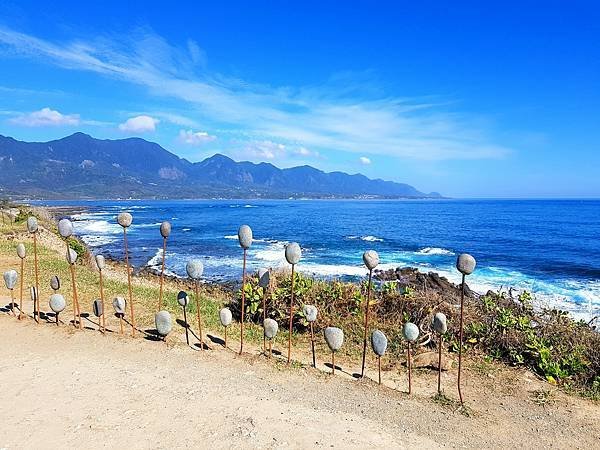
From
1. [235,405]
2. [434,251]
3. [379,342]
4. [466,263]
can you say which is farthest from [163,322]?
[434,251]

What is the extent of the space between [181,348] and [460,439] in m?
4.60

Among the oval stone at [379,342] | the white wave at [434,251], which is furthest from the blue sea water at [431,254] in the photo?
the oval stone at [379,342]

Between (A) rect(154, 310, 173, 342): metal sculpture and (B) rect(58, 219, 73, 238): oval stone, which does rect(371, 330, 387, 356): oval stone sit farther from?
(B) rect(58, 219, 73, 238): oval stone

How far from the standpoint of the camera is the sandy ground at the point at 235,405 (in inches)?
193

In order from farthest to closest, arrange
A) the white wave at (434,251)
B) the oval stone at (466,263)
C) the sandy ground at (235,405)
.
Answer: the white wave at (434,251) → the oval stone at (466,263) → the sandy ground at (235,405)

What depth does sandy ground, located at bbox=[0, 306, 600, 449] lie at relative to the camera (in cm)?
490

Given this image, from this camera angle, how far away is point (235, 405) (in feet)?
18.4

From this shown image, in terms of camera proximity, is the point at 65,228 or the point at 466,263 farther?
the point at 65,228

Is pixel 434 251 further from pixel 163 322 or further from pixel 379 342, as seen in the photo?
pixel 163 322

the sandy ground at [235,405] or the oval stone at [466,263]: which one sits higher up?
the oval stone at [466,263]

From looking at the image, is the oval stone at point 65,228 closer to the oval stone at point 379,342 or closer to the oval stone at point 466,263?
the oval stone at point 379,342

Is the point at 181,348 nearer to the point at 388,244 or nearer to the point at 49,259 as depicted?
the point at 49,259

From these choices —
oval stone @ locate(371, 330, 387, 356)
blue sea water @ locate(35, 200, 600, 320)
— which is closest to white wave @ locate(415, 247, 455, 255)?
blue sea water @ locate(35, 200, 600, 320)

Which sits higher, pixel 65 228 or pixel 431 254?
pixel 65 228
